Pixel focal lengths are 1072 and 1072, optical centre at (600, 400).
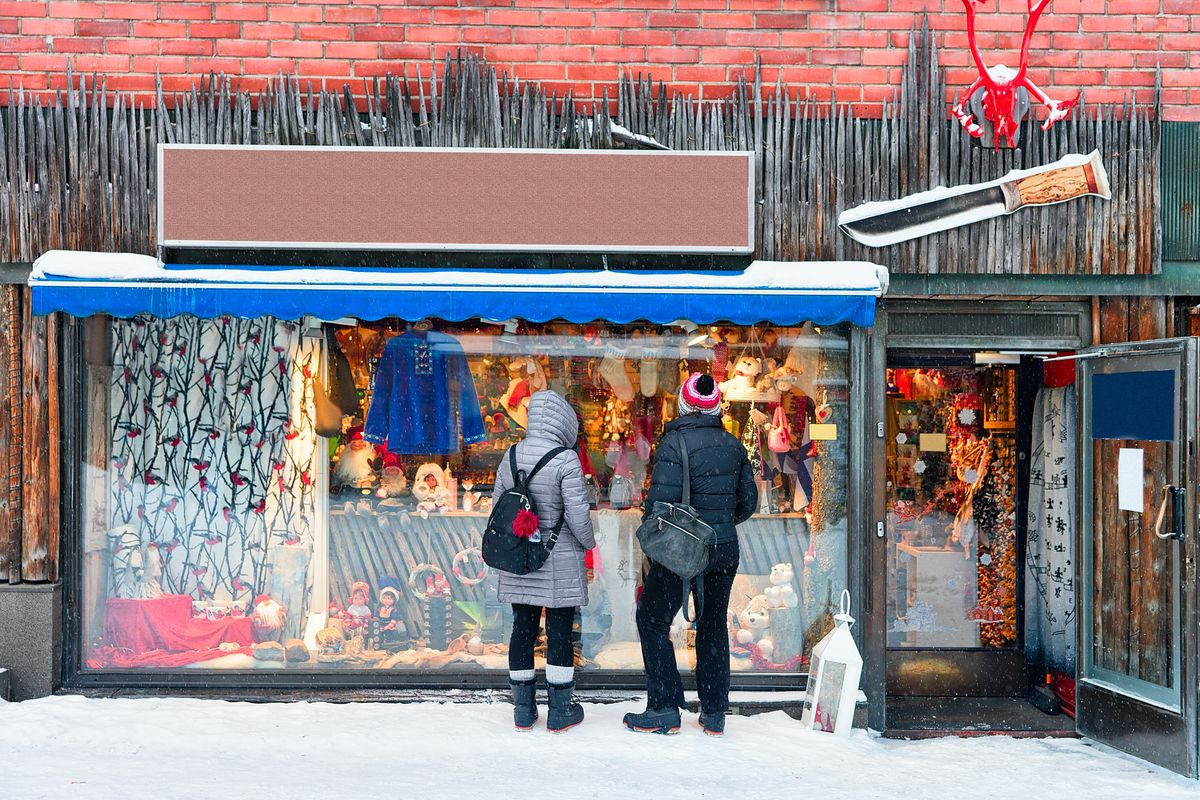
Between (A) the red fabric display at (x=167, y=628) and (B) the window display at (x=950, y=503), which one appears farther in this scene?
(B) the window display at (x=950, y=503)

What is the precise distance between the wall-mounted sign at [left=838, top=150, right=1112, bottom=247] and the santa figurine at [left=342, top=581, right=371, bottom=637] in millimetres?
3761

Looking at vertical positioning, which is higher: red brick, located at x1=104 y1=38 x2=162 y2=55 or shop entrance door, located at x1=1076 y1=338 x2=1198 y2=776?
red brick, located at x1=104 y1=38 x2=162 y2=55

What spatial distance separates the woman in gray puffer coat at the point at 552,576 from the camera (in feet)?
19.1

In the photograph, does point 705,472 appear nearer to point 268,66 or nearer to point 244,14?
point 268,66

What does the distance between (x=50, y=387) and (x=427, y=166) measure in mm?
2619

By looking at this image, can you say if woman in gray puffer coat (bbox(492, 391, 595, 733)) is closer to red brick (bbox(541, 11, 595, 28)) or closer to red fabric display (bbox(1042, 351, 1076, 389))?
red brick (bbox(541, 11, 595, 28))

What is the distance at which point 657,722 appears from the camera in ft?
19.4

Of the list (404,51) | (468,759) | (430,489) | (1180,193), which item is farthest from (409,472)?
(1180,193)

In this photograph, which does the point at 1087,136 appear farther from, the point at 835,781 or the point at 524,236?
the point at 835,781

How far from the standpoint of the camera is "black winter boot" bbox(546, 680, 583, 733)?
592cm

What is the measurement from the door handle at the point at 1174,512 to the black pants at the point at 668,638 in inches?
90.0

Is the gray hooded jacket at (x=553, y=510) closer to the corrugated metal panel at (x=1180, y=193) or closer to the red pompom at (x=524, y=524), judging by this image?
the red pompom at (x=524, y=524)

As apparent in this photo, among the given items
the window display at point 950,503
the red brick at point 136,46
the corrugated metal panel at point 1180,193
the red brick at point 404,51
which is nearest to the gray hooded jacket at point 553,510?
the red brick at point 404,51

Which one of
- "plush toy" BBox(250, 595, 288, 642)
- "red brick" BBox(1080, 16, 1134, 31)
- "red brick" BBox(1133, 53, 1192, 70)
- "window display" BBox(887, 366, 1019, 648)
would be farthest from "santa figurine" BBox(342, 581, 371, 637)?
"red brick" BBox(1133, 53, 1192, 70)
